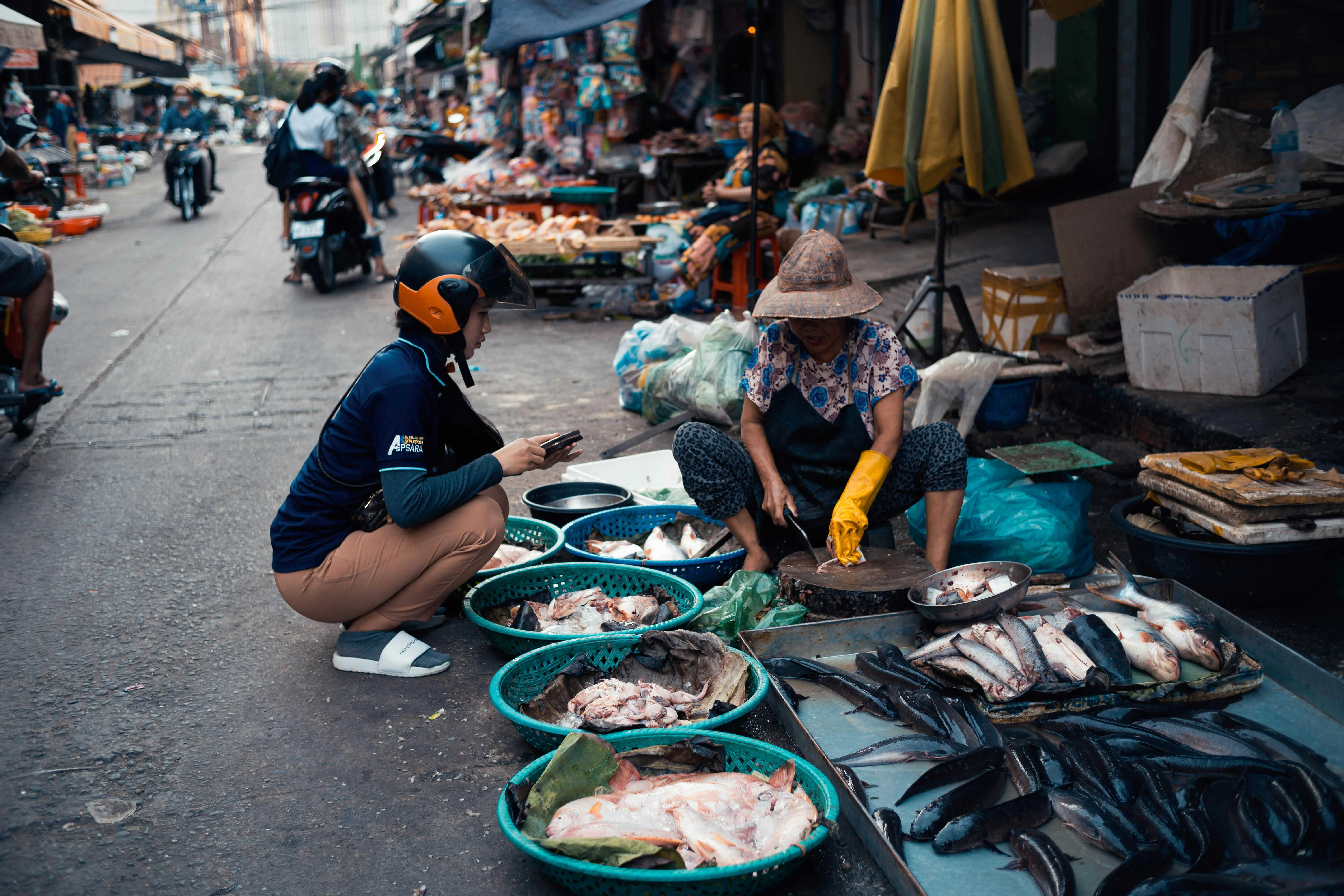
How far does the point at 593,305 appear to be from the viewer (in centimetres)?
1034

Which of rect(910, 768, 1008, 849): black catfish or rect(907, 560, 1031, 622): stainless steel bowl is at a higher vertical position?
rect(907, 560, 1031, 622): stainless steel bowl

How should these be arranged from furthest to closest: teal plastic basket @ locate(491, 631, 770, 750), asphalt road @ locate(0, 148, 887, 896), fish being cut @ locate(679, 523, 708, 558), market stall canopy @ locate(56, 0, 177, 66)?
market stall canopy @ locate(56, 0, 177, 66), fish being cut @ locate(679, 523, 708, 558), teal plastic basket @ locate(491, 631, 770, 750), asphalt road @ locate(0, 148, 887, 896)

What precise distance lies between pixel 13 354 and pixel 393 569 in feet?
13.1

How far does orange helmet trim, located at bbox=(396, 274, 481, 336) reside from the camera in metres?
3.18

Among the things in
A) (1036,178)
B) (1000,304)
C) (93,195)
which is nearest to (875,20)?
A: (1036,178)

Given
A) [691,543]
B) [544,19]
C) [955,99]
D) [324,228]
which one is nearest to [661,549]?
[691,543]

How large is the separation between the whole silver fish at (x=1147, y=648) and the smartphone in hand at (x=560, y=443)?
68.3 inches

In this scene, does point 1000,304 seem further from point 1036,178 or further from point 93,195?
point 93,195

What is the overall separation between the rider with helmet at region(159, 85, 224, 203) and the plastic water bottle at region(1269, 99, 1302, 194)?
16.5m

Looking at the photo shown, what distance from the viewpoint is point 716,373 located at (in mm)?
5703

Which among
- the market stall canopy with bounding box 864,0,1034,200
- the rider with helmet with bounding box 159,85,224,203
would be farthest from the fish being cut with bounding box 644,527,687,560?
the rider with helmet with bounding box 159,85,224,203

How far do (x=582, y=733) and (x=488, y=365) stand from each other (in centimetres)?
592

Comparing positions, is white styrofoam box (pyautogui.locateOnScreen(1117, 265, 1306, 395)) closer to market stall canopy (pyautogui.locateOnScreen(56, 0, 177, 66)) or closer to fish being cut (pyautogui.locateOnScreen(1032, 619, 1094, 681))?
Answer: fish being cut (pyautogui.locateOnScreen(1032, 619, 1094, 681))

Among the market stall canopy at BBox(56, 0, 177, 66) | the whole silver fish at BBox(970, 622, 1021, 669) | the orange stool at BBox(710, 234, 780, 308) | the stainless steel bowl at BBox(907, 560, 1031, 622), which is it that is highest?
the market stall canopy at BBox(56, 0, 177, 66)
